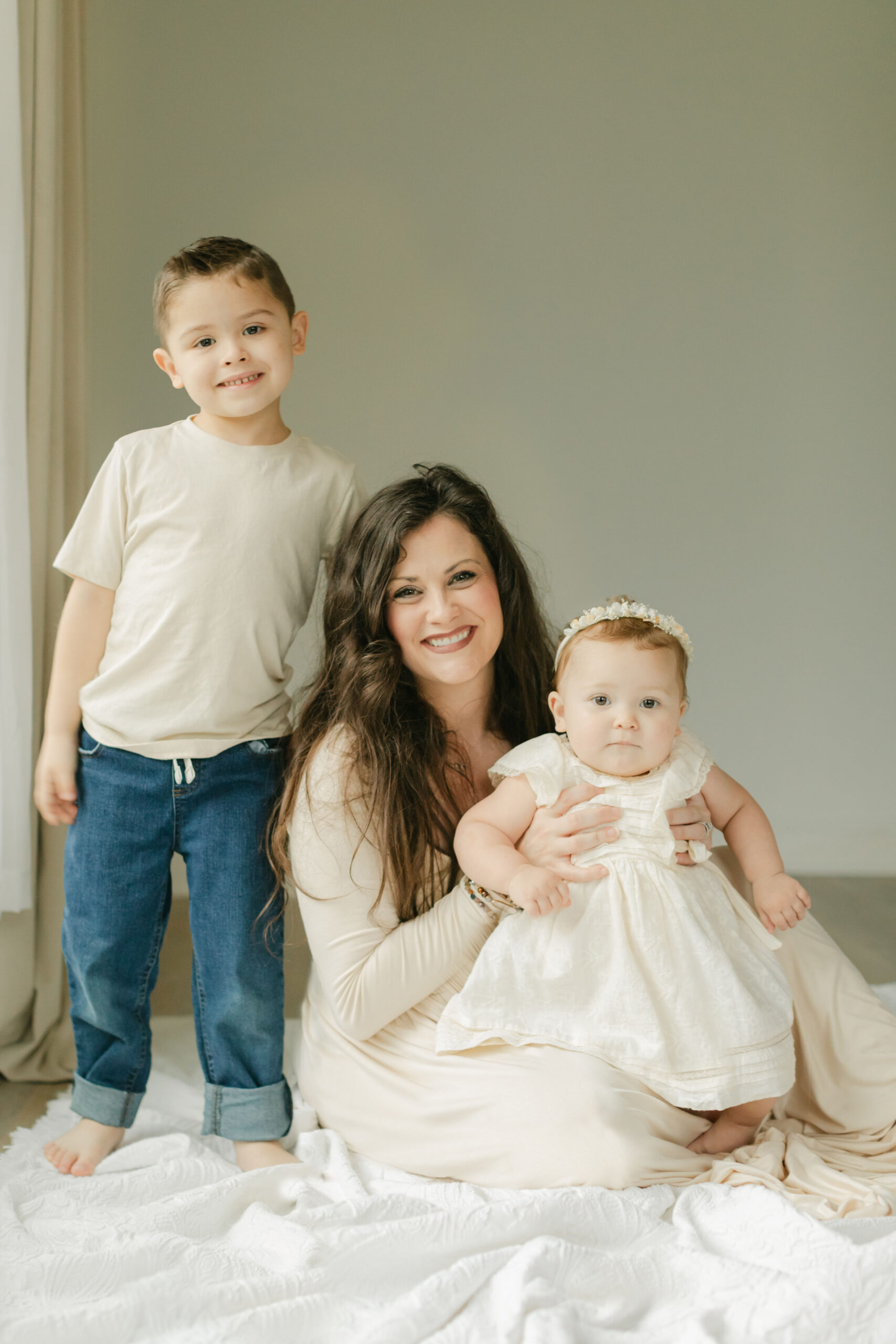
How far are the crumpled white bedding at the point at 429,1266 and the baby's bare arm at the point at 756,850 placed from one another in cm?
34

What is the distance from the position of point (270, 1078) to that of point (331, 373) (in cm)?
259

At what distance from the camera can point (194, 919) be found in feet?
5.58

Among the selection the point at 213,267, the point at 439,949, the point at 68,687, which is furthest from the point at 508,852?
the point at 213,267

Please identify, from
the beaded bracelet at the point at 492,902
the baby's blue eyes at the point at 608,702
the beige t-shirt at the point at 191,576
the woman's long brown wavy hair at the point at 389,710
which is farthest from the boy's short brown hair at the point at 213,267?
the beaded bracelet at the point at 492,902

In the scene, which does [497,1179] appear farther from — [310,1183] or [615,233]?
[615,233]

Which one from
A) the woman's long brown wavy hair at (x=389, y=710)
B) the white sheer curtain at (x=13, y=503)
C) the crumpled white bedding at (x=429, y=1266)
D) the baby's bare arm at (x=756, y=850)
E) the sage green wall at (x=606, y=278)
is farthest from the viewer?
the sage green wall at (x=606, y=278)

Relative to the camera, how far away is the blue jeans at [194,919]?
1676 mm

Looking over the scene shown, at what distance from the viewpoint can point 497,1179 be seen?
4.73ft

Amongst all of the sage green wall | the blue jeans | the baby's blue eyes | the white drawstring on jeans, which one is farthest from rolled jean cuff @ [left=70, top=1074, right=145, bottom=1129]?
the sage green wall

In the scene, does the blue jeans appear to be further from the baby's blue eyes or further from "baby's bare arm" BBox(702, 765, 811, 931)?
"baby's bare arm" BBox(702, 765, 811, 931)

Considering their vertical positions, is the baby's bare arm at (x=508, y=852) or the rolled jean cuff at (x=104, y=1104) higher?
the baby's bare arm at (x=508, y=852)

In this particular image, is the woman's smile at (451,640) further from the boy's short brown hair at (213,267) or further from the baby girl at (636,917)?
the boy's short brown hair at (213,267)

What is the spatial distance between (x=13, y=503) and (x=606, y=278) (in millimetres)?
2549

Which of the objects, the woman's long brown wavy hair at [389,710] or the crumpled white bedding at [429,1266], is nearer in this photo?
the crumpled white bedding at [429,1266]
